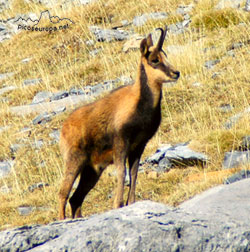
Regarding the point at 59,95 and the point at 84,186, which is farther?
the point at 59,95

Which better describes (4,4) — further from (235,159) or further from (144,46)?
(144,46)

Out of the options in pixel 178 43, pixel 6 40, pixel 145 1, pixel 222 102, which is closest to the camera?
pixel 222 102

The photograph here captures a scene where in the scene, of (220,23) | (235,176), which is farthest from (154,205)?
(220,23)

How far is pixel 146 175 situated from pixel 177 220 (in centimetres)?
451

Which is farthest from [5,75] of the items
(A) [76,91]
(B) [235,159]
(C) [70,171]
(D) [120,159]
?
(D) [120,159]

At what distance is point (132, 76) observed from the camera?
A: 1267cm

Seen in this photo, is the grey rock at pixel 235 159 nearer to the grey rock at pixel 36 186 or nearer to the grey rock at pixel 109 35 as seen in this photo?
the grey rock at pixel 36 186

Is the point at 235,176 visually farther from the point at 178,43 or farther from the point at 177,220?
the point at 178,43

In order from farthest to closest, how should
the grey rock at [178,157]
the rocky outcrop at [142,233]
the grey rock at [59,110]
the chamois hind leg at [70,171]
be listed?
the grey rock at [59,110] → the grey rock at [178,157] → the chamois hind leg at [70,171] → the rocky outcrop at [142,233]

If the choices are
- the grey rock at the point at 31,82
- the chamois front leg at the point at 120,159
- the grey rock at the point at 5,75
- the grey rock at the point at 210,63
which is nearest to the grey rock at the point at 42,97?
the grey rock at the point at 31,82

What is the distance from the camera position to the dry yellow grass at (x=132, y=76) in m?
8.10

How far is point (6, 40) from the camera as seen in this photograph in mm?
18578

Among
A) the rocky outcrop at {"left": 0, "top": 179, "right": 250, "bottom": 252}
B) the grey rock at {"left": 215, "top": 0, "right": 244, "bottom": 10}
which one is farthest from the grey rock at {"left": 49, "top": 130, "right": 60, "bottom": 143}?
the rocky outcrop at {"left": 0, "top": 179, "right": 250, "bottom": 252}

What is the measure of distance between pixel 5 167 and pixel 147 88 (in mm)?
4262
